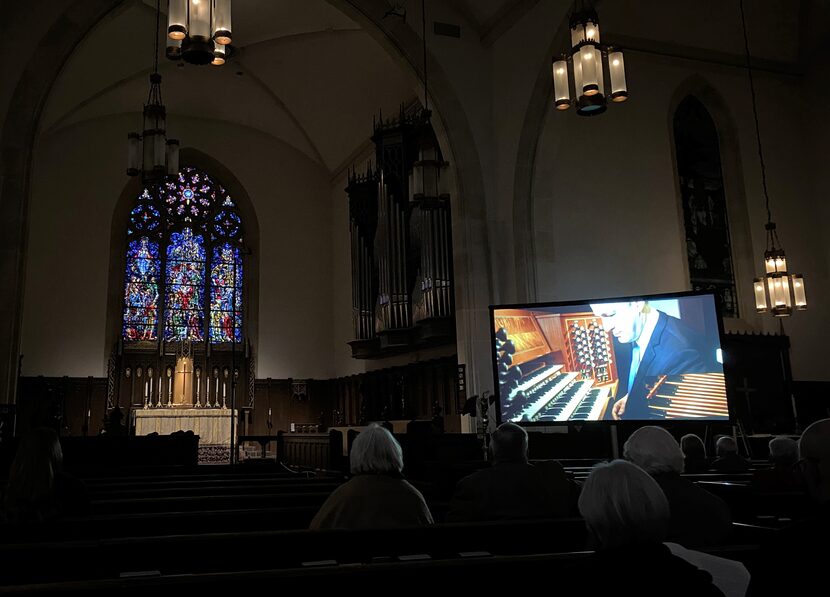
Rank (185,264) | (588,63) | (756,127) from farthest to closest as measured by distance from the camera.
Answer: (185,264) → (756,127) → (588,63)

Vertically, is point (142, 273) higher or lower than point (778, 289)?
higher

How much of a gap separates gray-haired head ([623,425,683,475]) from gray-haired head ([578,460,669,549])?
137 centimetres

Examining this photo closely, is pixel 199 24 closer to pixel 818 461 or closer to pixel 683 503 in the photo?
pixel 683 503

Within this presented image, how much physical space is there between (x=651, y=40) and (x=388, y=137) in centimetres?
440

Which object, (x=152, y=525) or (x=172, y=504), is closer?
(x=152, y=525)

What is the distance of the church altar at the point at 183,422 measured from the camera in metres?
13.1

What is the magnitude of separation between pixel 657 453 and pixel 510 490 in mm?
731

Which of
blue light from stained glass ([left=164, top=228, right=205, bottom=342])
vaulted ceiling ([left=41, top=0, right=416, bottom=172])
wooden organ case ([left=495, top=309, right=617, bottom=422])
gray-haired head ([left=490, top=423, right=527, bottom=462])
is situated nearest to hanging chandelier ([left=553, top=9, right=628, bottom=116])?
wooden organ case ([left=495, top=309, right=617, bottom=422])

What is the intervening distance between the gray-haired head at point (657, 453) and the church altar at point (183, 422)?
36.3 ft

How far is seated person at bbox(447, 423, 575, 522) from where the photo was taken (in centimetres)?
346

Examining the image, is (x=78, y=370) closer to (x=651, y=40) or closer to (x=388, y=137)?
(x=388, y=137)

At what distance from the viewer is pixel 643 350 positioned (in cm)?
707

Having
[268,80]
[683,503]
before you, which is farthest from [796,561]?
[268,80]

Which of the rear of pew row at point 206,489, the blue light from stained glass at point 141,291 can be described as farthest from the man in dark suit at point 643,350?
the blue light from stained glass at point 141,291
